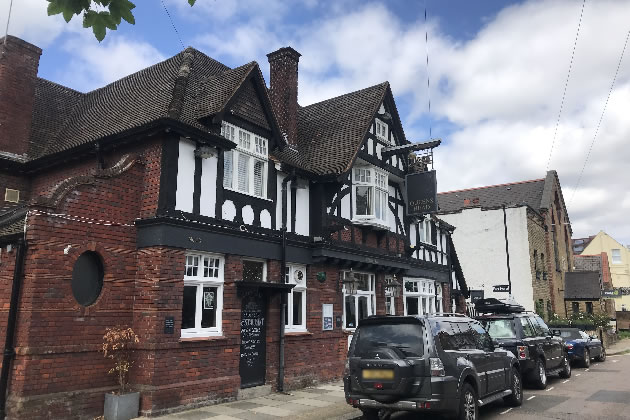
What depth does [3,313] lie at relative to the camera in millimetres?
8938

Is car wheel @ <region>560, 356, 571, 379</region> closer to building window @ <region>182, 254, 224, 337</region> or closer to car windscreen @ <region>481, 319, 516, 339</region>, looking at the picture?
car windscreen @ <region>481, 319, 516, 339</region>

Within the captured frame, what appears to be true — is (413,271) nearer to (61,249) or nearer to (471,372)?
(471,372)

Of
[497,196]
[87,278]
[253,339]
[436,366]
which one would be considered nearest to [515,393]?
[436,366]

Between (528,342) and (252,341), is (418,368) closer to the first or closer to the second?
(252,341)

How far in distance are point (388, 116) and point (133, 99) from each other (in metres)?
8.75

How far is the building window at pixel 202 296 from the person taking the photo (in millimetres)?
10508

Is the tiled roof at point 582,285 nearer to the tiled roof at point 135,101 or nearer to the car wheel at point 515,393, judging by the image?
the car wheel at point 515,393

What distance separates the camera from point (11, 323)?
28.1 ft

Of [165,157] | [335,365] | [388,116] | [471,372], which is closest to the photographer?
[471,372]

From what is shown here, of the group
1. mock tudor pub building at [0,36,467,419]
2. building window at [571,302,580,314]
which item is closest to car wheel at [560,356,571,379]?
mock tudor pub building at [0,36,467,419]

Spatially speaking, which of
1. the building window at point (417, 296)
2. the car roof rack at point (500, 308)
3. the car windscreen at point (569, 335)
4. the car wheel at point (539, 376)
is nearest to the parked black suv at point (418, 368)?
the car wheel at point (539, 376)

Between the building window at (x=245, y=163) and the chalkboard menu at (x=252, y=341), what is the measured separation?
2643 millimetres

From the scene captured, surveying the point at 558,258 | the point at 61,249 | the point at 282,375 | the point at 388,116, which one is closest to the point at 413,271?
the point at 388,116

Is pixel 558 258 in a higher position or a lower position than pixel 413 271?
higher
